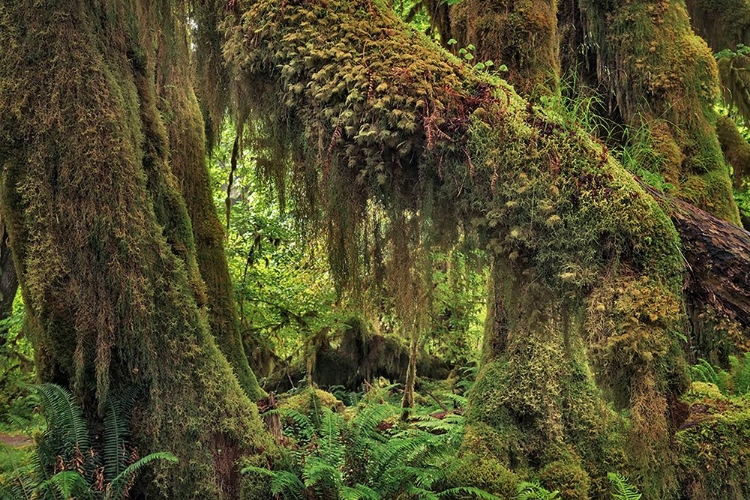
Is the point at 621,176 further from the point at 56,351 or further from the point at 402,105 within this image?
the point at 56,351

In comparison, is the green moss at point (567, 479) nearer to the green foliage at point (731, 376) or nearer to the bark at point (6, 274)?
the green foliage at point (731, 376)

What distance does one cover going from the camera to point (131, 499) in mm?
4000

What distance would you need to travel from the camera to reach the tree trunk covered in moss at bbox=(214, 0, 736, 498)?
9.13 feet

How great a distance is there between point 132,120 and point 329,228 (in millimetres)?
1667

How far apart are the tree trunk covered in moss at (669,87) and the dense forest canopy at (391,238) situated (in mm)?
24

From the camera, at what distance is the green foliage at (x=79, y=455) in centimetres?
376

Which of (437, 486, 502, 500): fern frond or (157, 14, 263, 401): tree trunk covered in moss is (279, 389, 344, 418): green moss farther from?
(437, 486, 502, 500): fern frond

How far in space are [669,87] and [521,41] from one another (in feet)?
6.08

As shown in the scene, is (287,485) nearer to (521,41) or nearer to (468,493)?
(468,493)

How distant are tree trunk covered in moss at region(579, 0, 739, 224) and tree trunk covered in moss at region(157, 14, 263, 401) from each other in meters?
4.27

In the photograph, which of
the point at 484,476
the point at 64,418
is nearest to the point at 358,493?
the point at 484,476

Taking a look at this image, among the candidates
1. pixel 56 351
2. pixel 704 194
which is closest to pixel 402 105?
pixel 56 351

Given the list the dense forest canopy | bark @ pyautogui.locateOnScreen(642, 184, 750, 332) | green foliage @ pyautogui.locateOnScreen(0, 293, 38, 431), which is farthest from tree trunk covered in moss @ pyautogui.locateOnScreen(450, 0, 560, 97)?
green foliage @ pyautogui.locateOnScreen(0, 293, 38, 431)

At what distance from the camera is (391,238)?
3717 mm
